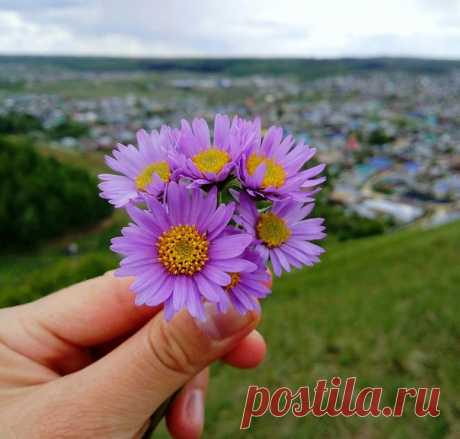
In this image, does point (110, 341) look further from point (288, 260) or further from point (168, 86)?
point (168, 86)

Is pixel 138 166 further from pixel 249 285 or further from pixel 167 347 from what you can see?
pixel 167 347

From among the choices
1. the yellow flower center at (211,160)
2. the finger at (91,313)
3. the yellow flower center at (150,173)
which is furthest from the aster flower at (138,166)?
the finger at (91,313)

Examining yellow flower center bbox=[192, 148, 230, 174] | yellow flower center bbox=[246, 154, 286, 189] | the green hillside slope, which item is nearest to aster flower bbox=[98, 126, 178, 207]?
yellow flower center bbox=[192, 148, 230, 174]

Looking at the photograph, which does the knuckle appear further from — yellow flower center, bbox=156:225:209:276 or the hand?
yellow flower center, bbox=156:225:209:276

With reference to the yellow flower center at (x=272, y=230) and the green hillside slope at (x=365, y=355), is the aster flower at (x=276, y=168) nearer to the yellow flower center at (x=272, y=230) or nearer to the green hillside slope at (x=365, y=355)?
the yellow flower center at (x=272, y=230)

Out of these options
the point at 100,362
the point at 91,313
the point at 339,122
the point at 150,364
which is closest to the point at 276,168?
the point at 150,364

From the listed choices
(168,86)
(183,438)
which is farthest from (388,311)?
(168,86)
